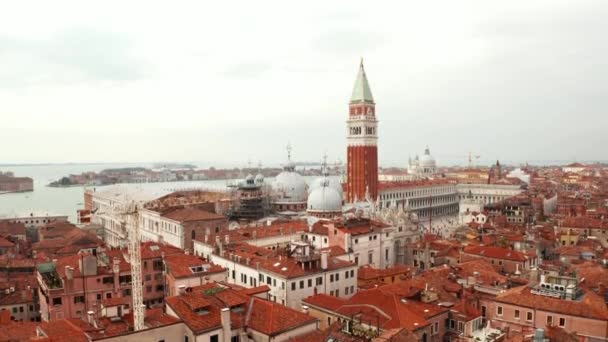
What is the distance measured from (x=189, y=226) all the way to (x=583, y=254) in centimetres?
2870

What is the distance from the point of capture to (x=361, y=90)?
227ft

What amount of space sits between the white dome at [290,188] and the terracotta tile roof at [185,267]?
1247 inches

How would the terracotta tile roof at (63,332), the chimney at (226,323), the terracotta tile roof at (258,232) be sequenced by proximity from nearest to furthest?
the terracotta tile roof at (63,332) → the chimney at (226,323) → the terracotta tile roof at (258,232)

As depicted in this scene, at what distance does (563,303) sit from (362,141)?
52.3 m

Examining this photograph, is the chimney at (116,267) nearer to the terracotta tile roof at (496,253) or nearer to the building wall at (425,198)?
the terracotta tile roof at (496,253)

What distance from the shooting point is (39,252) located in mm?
38594

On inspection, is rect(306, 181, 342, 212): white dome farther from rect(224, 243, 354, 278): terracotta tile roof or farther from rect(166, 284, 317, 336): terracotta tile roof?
rect(166, 284, 317, 336): terracotta tile roof

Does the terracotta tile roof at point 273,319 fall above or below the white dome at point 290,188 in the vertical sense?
below

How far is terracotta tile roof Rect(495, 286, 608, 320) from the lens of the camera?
17977mm

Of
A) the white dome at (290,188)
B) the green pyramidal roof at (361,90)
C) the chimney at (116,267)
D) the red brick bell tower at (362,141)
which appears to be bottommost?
the chimney at (116,267)

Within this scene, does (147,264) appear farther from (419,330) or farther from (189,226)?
(419,330)

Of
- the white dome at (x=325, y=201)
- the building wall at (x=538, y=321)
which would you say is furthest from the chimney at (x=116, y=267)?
the white dome at (x=325, y=201)

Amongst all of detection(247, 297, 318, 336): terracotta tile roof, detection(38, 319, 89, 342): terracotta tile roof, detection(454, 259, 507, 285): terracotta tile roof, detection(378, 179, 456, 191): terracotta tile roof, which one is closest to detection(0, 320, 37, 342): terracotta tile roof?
detection(38, 319, 89, 342): terracotta tile roof

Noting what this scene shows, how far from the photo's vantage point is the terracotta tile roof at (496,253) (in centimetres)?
3104
